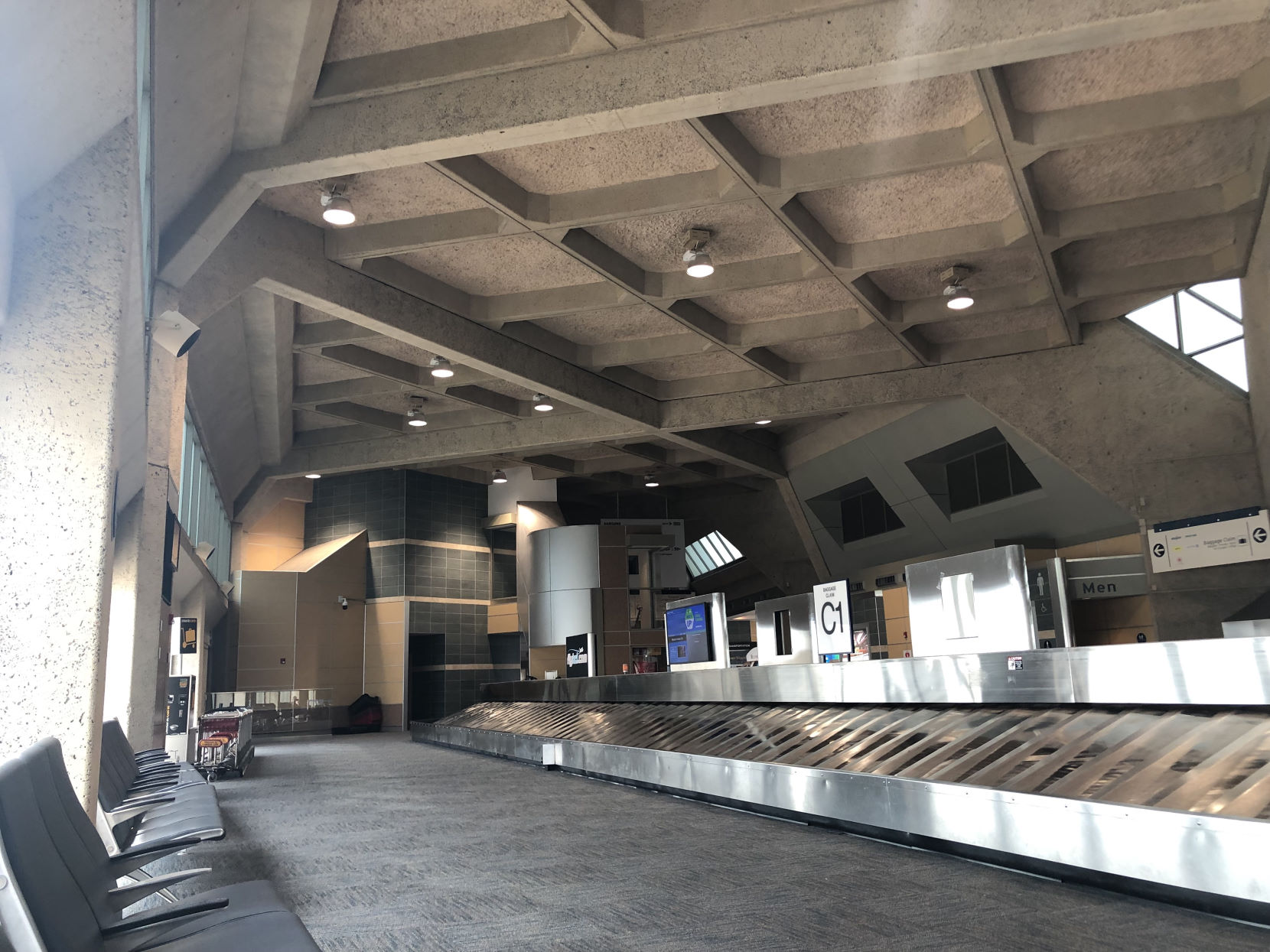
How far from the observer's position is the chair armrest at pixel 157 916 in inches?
88.0

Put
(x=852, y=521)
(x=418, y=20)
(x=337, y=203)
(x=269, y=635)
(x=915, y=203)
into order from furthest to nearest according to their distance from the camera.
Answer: (x=269, y=635) → (x=852, y=521) → (x=915, y=203) → (x=337, y=203) → (x=418, y=20)

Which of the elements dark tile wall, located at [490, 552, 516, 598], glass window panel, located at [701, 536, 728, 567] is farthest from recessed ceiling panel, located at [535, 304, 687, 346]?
glass window panel, located at [701, 536, 728, 567]

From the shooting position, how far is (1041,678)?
19.6 feet

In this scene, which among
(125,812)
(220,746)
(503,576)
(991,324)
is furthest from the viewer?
(503,576)

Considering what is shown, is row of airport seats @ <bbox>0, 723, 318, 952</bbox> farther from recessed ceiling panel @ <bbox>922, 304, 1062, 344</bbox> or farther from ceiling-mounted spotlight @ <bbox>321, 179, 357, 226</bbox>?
recessed ceiling panel @ <bbox>922, 304, 1062, 344</bbox>

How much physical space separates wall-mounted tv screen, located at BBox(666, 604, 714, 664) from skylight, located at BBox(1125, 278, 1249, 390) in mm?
7776

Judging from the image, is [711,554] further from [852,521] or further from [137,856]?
[137,856]

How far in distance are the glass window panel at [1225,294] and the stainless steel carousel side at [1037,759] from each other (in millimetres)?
8174

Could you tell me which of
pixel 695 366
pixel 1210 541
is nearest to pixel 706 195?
pixel 695 366

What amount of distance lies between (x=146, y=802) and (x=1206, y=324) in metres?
13.5

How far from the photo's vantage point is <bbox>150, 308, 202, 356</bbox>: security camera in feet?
27.1

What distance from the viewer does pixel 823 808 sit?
614 centimetres

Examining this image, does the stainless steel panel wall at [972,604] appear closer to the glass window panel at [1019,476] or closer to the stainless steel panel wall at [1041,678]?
the stainless steel panel wall at [1041,678]

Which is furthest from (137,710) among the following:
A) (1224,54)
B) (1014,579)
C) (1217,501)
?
(1217,501)
